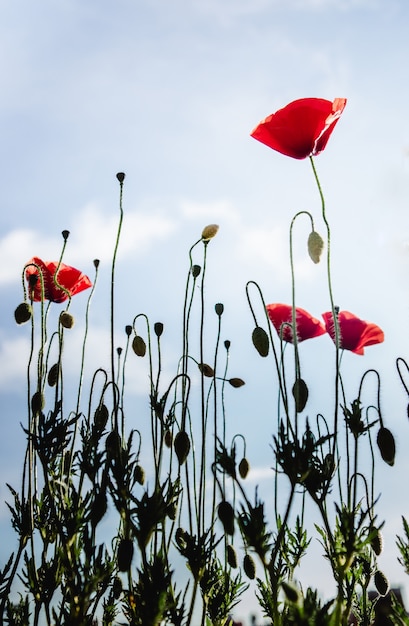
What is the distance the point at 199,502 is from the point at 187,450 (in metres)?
0.19

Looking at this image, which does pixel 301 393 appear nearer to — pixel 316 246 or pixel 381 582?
pixel 316 246

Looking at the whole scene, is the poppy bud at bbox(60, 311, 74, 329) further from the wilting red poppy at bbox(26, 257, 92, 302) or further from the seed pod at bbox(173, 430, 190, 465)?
the seed pod at bbox(173, 430, 190, 465)

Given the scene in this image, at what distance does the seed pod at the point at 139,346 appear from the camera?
231 cm

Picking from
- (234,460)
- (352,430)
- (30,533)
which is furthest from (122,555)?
(352,430)

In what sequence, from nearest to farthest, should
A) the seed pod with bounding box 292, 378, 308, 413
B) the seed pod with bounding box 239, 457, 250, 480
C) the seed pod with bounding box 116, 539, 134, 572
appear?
the seed pod with bounding box 116, 539, 134, 572, the seed pod with bounding box 292, 378, 308, 413, the seed pod with bounding box 239, 457, 250, 480

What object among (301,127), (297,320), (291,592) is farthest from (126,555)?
(301,127)

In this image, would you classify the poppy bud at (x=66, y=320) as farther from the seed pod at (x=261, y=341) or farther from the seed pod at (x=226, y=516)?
the seed pod at (x=226, y=516)

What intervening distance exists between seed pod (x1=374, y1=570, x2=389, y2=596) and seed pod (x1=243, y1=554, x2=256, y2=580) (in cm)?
42

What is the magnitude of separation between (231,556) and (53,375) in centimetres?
90

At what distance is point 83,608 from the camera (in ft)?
4.79

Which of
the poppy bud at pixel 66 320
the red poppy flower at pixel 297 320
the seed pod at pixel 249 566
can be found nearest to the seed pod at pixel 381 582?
the seed pod at pixel 249 566

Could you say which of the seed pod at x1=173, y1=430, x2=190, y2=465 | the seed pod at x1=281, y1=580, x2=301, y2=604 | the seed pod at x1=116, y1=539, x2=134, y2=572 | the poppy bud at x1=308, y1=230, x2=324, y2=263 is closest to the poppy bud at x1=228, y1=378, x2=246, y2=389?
the seed pod at x1=173, y1=430, x2=190, y2=465

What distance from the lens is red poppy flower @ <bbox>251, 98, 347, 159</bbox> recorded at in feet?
6.54

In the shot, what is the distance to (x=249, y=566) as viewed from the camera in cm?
221
